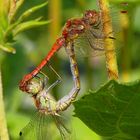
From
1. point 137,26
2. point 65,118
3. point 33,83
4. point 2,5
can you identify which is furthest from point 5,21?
point 137,26

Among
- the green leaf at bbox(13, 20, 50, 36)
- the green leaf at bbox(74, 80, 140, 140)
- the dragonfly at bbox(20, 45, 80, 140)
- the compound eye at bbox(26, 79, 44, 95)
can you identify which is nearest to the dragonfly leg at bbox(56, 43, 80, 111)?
the dragonfly at bbox(20, 45, 80, 140)

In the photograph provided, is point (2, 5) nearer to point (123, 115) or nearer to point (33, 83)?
point (33, 83)

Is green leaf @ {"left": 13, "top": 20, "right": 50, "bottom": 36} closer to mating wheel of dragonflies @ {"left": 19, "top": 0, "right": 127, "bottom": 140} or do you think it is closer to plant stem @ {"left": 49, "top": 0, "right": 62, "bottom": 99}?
mating wheel of dragonflies @ {"left": 19, "top": 0, "right": 127, "bottom": 140}

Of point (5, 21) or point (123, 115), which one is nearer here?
point (123, 115)

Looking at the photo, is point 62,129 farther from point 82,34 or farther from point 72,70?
point 82,34

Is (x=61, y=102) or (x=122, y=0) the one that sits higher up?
(x=122, y=0)

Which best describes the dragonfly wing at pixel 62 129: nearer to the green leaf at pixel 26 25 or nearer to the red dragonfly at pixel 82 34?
the red dragonfly at pixel 82 34

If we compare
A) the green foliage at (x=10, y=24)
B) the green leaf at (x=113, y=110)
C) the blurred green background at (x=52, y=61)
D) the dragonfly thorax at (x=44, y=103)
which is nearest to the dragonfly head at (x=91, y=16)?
the blurred green background at (x=52, y=61)
